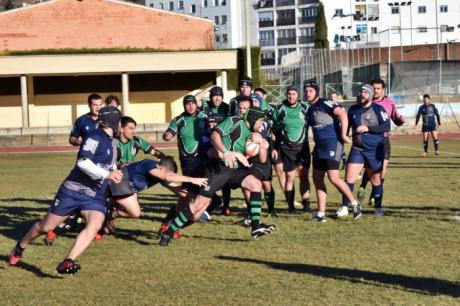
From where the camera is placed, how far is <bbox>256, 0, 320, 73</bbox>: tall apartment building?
112m

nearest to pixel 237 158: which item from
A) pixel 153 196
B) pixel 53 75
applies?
pixel 153 196

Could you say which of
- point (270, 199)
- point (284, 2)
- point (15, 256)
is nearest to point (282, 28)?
point (284, 2)

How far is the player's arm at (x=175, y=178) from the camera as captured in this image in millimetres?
10156

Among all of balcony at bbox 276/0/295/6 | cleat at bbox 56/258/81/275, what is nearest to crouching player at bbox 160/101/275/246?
cleat at bbox 56/258/81/275

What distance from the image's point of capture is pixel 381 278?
8.34 m

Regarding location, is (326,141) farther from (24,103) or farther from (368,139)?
(24,103)

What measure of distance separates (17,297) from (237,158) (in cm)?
356

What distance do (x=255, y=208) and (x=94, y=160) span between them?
2.81 meters

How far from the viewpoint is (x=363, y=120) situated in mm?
13070

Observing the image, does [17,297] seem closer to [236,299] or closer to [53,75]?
[236,299]

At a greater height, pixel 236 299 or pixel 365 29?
pixel 365 29

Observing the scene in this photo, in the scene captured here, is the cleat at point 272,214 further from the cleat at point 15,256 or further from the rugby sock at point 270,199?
the cleat at point 15,256

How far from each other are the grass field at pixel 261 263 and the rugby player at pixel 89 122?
152 centimetres

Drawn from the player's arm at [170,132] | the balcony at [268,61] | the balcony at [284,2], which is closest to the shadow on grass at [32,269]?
the player's arm at [170,132]
